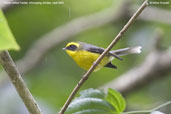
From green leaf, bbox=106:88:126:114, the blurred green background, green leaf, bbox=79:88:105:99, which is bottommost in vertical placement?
the blurred green background

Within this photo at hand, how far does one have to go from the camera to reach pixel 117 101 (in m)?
1.67

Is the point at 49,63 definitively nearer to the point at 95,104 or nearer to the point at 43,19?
the point at 43,19

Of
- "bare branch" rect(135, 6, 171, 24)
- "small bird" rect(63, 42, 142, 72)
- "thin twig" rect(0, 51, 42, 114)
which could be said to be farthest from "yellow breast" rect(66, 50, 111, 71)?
"bare branch" rect(135, 6, 171, 24)

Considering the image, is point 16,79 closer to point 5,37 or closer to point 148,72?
point 5,37

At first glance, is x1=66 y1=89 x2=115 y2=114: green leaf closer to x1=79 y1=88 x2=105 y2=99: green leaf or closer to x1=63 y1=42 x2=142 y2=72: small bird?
x1=79 y1=88 x2=105 y2=99: green leaf

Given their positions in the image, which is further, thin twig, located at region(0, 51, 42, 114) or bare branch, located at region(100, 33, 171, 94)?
bare branch, located at region(100, 33, 171, 94)

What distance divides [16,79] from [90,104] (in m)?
0.42

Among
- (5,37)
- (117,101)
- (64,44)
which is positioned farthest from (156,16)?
(5,37)

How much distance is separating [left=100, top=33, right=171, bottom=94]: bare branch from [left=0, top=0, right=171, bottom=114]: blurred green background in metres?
0.62

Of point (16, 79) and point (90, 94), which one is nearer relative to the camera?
point (16, 79)

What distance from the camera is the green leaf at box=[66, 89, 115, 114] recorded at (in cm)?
162

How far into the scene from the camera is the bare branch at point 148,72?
3699 mm

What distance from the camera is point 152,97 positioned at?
14.8 feet

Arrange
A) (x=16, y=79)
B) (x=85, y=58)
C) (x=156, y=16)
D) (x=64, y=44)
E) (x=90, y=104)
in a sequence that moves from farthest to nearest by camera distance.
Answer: (x=64, y=44), (x=156, y=16), (x=85, y=58), (x=90, y=104), (x=16, y=79)
